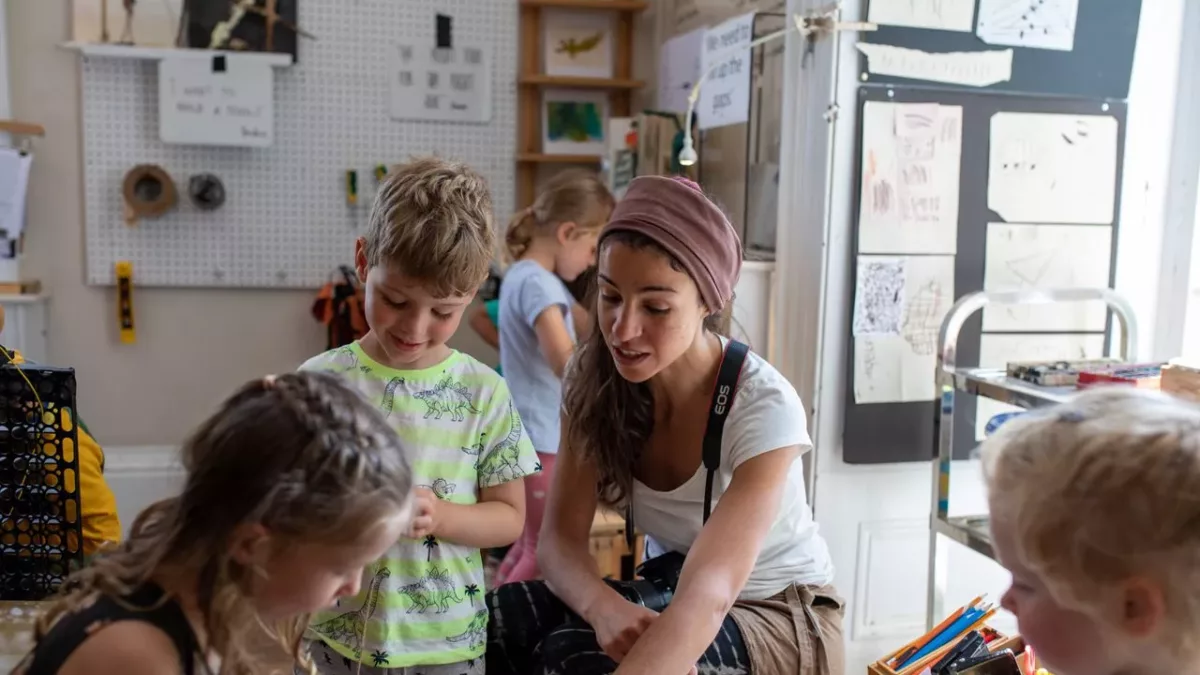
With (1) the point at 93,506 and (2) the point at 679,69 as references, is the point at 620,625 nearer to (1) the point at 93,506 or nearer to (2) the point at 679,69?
(1) the point at 93,506

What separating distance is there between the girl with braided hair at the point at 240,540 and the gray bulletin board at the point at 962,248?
56.3 inches

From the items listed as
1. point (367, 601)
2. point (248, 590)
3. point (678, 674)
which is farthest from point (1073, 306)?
point (248, 590)

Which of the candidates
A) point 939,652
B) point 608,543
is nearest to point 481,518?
point 939,652

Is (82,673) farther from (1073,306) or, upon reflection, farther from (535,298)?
(1073,306)

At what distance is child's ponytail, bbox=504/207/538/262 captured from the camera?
2434mm

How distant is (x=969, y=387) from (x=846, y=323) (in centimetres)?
32

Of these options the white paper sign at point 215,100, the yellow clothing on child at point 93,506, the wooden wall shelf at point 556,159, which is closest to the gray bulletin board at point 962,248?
the yellow clothing on child at point 93,506

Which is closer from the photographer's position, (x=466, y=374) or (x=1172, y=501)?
(x=1172, y=501)

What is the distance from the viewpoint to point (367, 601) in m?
1.22

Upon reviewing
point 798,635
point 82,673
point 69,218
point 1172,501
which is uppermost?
point 69,218

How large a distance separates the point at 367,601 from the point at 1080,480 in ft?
2.69

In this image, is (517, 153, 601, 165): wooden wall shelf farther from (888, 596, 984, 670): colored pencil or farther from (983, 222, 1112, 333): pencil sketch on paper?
(888, 596, 984, 670): colored pencil

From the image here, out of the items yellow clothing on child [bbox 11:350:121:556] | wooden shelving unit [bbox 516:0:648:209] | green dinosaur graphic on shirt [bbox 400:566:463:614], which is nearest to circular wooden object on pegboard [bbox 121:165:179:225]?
wooden shelving unit [bbox 516:0:648:209]

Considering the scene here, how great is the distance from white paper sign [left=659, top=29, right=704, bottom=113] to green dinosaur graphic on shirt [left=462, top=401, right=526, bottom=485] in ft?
5.61
